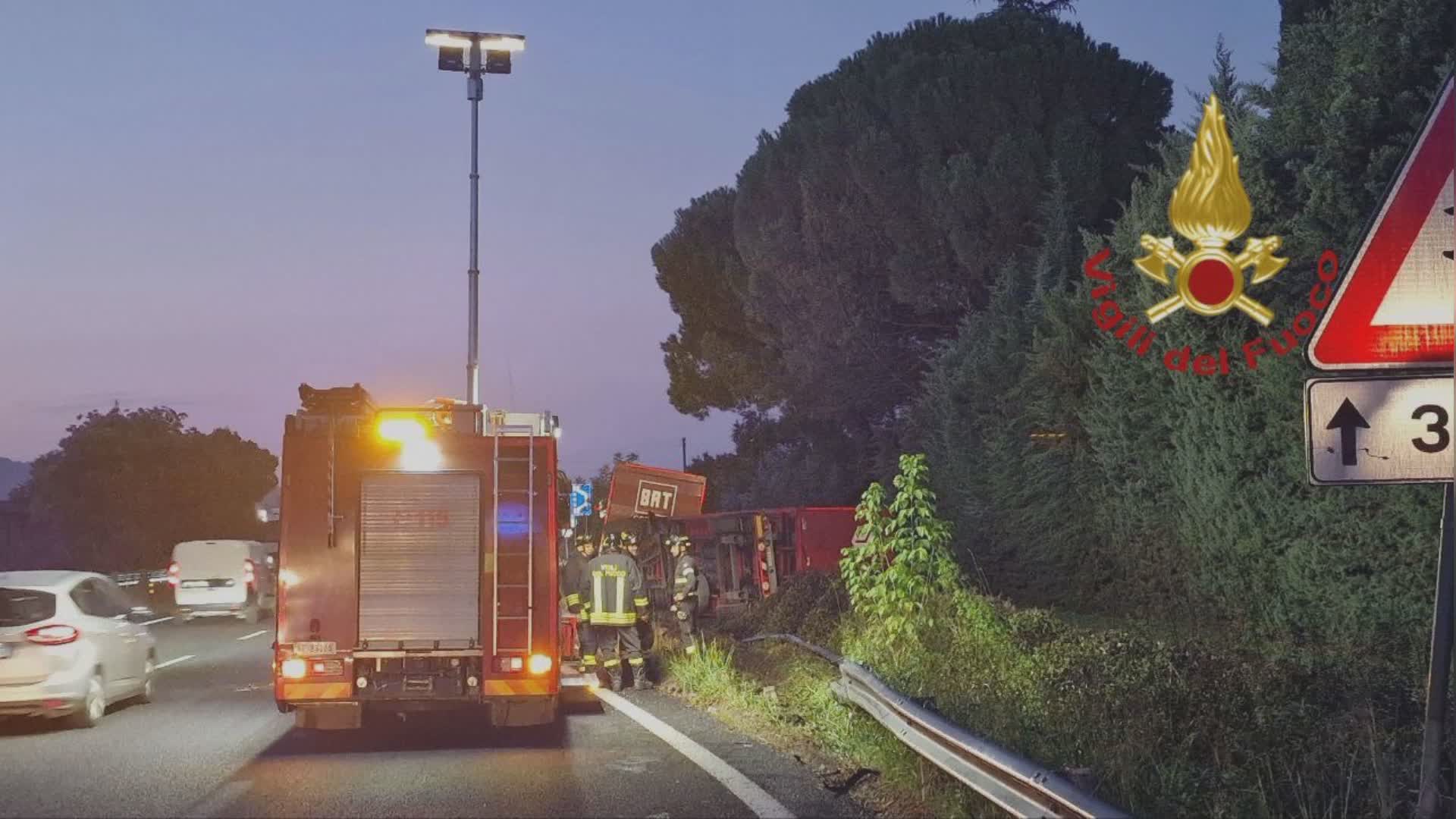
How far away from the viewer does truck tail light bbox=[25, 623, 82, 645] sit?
13.9m

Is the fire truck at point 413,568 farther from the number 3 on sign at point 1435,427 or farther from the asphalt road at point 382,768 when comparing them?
the number 3 on sign at point 1435,427

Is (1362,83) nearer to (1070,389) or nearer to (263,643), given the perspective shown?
(1070,389)

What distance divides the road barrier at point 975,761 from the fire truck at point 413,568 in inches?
123

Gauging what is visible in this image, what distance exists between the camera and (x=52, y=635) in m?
13.9

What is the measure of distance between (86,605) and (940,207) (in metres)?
20.8

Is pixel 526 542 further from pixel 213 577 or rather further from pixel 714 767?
pixel 213 577

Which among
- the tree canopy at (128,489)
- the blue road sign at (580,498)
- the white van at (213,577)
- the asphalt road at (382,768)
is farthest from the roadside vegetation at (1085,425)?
the tree canopy at (128,489)

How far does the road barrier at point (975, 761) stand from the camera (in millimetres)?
6105

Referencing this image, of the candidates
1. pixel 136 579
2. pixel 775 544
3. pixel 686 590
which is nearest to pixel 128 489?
pixel 136 579

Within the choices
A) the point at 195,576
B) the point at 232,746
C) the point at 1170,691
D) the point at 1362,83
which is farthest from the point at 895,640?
the point at 195,576

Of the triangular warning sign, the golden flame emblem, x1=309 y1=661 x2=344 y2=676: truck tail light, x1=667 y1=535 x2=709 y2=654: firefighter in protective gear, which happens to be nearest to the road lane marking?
x1=309 y1=661 x2=344 y2=676: truck tail light

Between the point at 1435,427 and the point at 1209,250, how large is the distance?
1271 centimetres

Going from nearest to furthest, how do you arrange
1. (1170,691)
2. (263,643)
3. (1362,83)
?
(1170,691), (1362,83), (263,643)

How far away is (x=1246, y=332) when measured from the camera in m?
16.5
